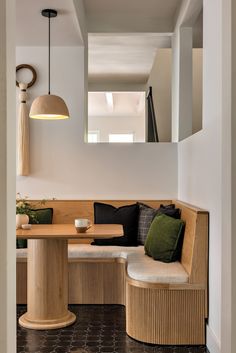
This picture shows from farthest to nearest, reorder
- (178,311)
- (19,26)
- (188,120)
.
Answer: (188,120)
(19,26)
(178,311)

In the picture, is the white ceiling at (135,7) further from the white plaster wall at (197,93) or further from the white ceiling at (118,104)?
the white ceiling at (118,104)

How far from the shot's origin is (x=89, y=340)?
326 centimetres

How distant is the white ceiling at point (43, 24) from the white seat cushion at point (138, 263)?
2124mm

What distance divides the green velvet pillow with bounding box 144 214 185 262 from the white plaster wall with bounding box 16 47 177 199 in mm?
1263

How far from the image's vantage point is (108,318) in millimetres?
3811

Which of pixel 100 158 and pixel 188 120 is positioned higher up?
pixel 188 120

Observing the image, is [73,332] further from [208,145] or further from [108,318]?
[208,145]

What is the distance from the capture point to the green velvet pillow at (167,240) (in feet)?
11.9

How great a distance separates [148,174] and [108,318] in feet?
5.79

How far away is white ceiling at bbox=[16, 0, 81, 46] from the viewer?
3.71 m
